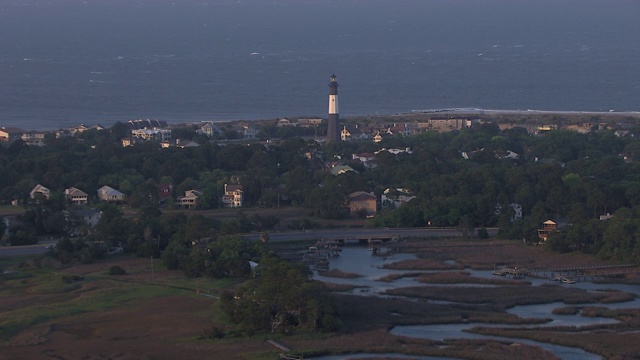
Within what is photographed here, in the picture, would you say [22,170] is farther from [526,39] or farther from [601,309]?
[526,39]

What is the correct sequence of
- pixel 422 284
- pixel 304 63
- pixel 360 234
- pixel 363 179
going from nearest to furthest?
1. pixel 422 284
2. pixel 360 234
3. pixel 363 179
4. pixel 304 63

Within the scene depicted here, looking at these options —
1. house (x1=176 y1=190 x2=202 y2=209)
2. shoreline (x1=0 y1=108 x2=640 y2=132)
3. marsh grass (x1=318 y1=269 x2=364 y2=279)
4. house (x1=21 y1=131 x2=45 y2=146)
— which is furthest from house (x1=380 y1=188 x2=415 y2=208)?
shoreline (x1=0 y1=108 x2=640 y2=132)

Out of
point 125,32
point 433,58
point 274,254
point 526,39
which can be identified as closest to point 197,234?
point 274,254

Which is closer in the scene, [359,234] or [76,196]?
[359,234]

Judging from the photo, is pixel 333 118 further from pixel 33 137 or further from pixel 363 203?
pixel 363 203

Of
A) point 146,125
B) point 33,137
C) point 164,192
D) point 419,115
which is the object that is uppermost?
point 419,115

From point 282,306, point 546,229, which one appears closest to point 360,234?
point 546,229

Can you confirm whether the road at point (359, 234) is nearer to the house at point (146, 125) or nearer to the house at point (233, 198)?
the house at point (233, 198)
